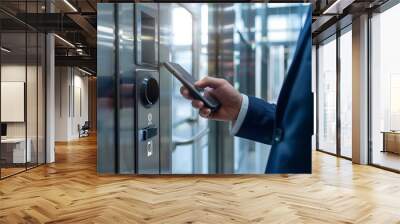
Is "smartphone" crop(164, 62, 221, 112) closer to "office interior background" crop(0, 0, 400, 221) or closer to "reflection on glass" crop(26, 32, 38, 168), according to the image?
"office interior background" crop(0, 0, 400, 221)

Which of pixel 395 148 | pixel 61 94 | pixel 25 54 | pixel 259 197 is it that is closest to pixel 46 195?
pixel 259 197

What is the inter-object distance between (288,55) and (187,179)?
2.63 meters

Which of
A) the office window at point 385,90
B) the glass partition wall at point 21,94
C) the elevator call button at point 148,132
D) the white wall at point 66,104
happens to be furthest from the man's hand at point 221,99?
the white wall at point 66,104

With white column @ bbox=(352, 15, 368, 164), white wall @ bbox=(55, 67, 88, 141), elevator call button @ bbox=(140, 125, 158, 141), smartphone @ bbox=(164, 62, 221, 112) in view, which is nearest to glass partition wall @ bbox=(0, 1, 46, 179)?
elevator call button @ bbox=(140, 125, 158, 141)

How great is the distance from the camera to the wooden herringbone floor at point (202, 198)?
361cm

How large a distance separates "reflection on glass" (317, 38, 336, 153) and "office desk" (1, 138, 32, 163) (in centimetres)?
704

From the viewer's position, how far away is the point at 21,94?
23.1ft

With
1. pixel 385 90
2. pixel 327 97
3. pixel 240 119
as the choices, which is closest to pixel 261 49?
pixel 240 119

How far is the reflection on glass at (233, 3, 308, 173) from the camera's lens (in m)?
3.88

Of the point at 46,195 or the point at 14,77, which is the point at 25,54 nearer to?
the point at 14,77

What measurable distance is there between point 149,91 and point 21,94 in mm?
4602

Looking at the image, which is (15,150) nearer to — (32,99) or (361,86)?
(32,99)

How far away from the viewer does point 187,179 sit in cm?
568

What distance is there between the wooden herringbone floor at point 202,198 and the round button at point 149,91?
45.3 inches
